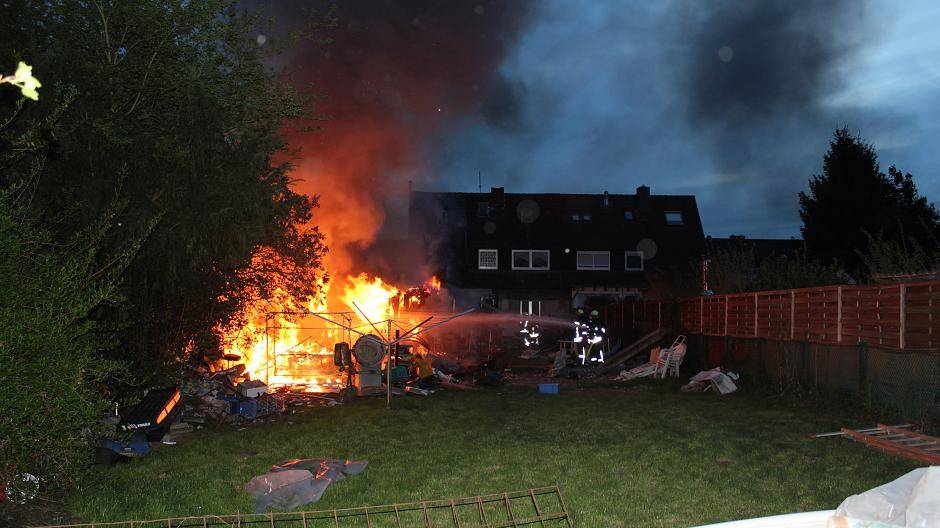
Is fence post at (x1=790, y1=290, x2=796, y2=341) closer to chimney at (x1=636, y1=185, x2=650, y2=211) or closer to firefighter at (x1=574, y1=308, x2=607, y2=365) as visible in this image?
firefighter at (x1=574, y1=308, x2=607, y2=365)

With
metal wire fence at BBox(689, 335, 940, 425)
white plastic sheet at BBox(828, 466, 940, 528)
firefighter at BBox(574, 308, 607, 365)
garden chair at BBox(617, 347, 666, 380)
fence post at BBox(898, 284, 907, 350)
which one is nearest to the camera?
white plastic sheet at BBox(828, 466, 940, 528)

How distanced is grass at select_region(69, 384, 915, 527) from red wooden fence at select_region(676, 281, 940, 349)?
162cm

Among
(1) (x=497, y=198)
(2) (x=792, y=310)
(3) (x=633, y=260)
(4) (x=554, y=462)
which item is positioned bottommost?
(4) (x=554, y=462)

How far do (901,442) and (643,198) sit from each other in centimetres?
3583

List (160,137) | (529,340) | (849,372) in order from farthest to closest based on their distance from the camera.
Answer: (529,340), (849,372), (160,137)

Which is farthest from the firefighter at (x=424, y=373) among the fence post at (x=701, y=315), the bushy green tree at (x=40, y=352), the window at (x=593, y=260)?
the window at (x=593, y=260)

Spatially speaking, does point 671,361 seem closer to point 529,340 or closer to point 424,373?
point 424,373

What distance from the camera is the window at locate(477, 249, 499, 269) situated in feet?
137

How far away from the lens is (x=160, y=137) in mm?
10664

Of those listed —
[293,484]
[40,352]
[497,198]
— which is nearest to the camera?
[40,352]

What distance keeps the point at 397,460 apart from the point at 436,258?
111 ft

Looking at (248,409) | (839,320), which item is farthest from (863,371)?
(248,409)

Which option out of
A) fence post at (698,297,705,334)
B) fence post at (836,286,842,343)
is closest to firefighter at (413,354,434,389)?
fence post at (698,297,705,334)

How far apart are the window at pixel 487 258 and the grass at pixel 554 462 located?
27.3 meters
